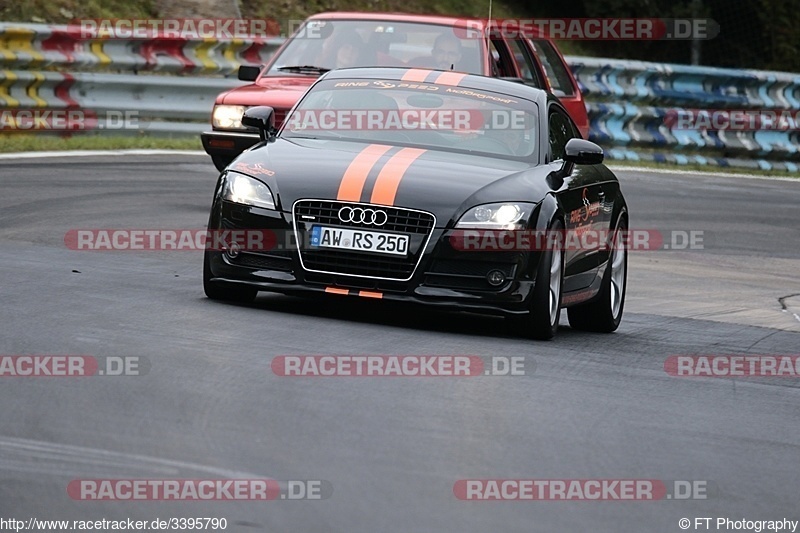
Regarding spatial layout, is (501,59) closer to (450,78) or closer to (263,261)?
(450,78)

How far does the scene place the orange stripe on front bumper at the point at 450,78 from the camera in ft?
34.2

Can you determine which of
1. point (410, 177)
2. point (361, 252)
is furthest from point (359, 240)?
point (410, 177)

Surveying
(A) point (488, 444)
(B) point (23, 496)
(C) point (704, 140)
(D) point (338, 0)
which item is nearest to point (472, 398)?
(A) point (488, 444)

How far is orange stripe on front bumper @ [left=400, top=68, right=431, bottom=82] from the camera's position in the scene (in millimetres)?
10477

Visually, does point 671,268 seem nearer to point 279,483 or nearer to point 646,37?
point 279,483

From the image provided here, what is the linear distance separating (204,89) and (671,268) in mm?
8226

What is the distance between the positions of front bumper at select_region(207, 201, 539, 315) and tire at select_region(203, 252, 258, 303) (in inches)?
10.8

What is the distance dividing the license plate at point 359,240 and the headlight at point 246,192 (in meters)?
0.29

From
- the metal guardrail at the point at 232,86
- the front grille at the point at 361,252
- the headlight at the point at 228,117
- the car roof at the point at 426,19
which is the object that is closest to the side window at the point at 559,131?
the front grille at the point at 361,252

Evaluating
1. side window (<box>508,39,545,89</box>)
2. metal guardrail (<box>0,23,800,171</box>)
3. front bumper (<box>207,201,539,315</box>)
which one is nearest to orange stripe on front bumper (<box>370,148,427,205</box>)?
front bumper (<box>207,201,539,315</box>)

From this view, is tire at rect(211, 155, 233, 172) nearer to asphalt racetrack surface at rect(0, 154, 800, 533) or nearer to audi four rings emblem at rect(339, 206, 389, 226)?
asphalt racetrack surface at rect(0, 154, 800, 533)

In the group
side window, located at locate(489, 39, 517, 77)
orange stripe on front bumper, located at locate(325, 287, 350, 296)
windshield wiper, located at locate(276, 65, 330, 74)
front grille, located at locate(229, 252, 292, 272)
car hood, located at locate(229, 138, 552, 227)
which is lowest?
windshield wiper, located at locate(276, 65, 330, 74)

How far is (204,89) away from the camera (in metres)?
20.7

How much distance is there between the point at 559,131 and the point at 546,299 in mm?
1964
